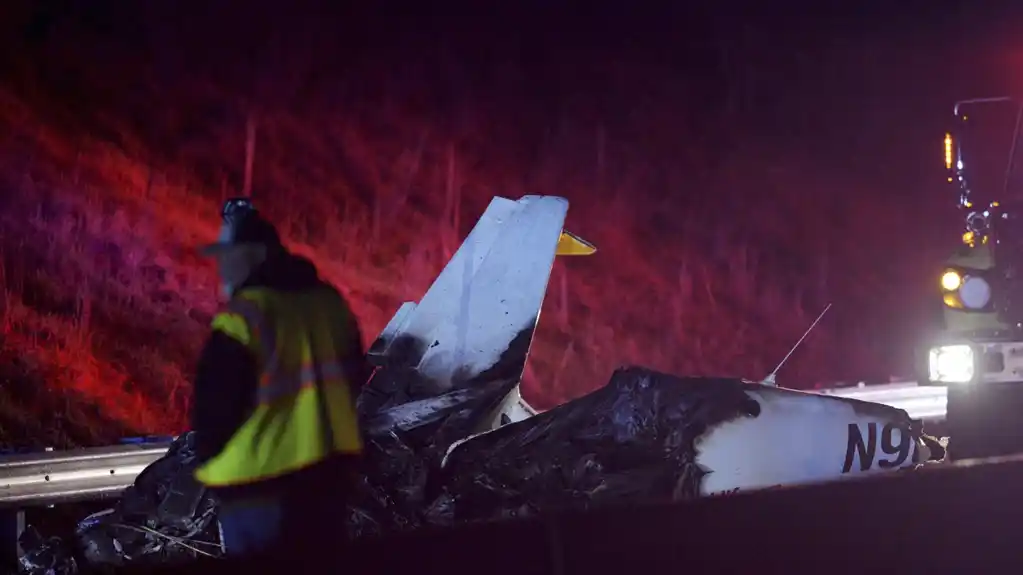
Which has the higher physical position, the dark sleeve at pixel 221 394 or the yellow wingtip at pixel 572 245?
the yellow wingtip at pixel 572 245

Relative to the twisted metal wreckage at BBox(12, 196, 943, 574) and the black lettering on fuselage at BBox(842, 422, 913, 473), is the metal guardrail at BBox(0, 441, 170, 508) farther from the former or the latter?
the black lettering on fuselage at BBox(842, 422, 913, 473)

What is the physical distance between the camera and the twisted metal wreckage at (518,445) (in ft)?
12.5

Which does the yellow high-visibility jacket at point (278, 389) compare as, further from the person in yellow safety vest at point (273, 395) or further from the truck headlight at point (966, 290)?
the truck headlight at point (966, 290)

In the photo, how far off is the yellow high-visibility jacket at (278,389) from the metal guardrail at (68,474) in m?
2.97

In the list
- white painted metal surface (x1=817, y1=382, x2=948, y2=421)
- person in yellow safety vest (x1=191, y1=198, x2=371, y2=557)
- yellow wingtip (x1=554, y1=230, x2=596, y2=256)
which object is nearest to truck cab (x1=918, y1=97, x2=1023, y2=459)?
yellow wingtip (x1=554, y1=230, x2=596, y2=256)

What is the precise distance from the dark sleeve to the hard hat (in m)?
0.35

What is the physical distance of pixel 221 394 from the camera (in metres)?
2.75

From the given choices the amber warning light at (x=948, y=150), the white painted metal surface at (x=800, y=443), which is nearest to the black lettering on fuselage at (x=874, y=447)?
the white painted metal surface at (x=800, y=443)

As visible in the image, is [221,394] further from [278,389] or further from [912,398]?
[912,398]

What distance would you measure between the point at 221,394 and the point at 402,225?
1454 cm

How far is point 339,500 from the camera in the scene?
308 cm

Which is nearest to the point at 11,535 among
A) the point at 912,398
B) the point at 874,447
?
the point at 874,447

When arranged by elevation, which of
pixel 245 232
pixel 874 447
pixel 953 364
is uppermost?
pixel 245 232

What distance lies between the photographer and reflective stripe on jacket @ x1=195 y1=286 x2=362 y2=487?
2801 millimetres
